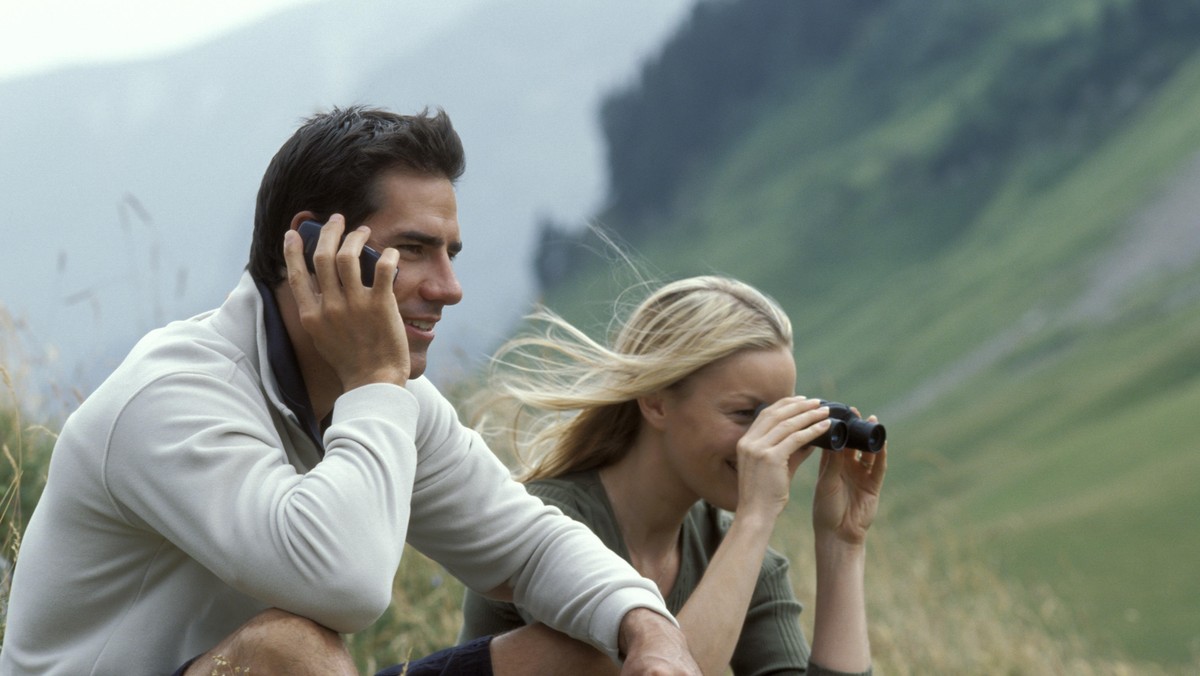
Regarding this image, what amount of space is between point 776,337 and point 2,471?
2251 mm

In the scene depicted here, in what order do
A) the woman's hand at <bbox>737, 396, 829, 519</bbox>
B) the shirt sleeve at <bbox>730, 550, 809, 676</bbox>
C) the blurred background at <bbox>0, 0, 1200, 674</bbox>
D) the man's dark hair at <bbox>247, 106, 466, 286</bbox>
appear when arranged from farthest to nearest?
1. the blurred background at <bbox>0, 0, 1200, 674</bbox>
2. the shirt sleeve at <bbox>730, 550, 809, 676</bbox>
3. the woman's hand at <bbox>737, 396, 829, 519</bbox>
4. the man's dark hair at <bbox>247, 106, 466, 286</bbox>

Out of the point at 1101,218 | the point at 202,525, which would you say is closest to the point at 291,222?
the point at 202,525

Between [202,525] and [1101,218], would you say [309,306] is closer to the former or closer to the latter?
[202,525]

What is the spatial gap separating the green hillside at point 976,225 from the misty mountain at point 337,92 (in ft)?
21.2

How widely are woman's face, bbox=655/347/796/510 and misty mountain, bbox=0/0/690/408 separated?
22109 millimetres

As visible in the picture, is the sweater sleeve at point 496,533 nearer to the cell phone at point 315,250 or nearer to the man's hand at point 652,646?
the man's hand at point 652,646

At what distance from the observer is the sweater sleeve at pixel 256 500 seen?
7.50 feet

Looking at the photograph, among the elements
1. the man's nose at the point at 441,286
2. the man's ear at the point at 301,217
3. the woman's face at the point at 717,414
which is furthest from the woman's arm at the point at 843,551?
the man's ear at the point at 301,217

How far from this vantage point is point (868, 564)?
7.36 metres

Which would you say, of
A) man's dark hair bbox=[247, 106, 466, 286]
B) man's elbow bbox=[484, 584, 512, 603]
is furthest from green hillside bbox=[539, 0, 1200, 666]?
man's dark hair bbox=[247, 106, 466, 286]

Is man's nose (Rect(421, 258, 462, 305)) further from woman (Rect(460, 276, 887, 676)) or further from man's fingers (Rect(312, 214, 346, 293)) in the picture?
woman (Rect(460, 276, 887, 676))

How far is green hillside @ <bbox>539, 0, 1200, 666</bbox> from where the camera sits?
46.2 m

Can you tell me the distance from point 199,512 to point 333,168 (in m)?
0.71

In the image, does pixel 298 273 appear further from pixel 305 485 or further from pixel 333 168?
pixel 305 485
